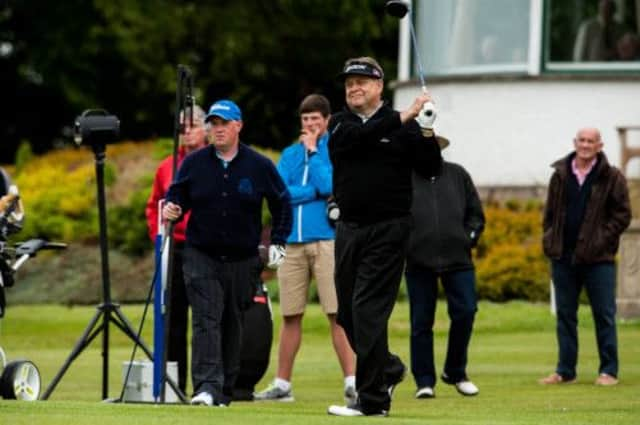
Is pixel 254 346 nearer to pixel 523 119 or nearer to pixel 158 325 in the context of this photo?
pixel 158 325

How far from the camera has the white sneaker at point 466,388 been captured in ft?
50.7

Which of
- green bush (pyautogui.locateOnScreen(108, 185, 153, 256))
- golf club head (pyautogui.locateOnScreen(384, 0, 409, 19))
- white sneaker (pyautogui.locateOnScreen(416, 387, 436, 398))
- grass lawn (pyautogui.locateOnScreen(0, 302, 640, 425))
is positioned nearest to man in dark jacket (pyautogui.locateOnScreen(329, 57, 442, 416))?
grass lawn (pyautogui.locateOnScreen(0, 302, 640, 425))

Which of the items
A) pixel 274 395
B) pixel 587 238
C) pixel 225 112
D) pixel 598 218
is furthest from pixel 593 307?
pixel 225 112

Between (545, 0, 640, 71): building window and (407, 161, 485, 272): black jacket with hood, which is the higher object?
(545, 0, 640, 71): building window

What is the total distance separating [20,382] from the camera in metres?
14.7

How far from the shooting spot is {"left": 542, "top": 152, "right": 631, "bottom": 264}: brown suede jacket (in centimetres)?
1625

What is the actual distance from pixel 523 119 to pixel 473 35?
146 cm

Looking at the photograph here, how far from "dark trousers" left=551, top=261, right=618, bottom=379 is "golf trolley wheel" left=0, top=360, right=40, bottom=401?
407 centimetres

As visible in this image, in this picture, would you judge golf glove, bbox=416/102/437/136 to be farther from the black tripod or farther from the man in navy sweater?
the black tripod

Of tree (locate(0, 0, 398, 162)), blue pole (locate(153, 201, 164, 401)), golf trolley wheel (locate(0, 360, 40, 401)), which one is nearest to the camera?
blue pole (locate(153, 201, 164, 401))

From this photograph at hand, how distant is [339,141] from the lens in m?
12.8

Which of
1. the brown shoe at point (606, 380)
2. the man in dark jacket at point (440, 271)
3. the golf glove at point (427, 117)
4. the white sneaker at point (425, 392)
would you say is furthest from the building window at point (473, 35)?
the golf glove at point (427, 117)

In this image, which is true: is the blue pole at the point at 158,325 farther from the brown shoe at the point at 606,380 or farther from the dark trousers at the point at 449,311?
the brown shoe at the point at 606,380

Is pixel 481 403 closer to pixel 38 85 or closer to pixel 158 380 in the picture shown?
pixel 158 380
